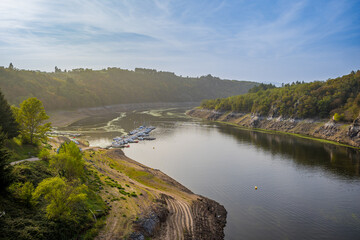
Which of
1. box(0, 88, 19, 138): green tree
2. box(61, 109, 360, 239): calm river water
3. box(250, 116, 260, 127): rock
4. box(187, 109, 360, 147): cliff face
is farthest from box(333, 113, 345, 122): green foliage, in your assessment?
box(0, 88, 19, 138): green tree

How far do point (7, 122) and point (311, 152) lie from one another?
93.8 m

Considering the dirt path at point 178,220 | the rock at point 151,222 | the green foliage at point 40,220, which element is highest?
the green foliage at point 40,220

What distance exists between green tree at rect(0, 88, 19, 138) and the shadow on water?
255 ft

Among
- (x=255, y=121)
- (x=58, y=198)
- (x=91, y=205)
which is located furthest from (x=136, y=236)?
(x=255, y=121)

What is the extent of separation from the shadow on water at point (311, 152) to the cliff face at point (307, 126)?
322 inches

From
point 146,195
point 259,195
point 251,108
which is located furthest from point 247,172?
point 251,108

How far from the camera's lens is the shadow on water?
68000 millimetres

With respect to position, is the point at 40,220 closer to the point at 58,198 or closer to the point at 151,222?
the point at 58,198

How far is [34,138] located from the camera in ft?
182

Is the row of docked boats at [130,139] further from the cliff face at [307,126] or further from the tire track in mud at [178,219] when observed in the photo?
the cliff face at [307,126]

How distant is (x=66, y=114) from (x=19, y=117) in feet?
428

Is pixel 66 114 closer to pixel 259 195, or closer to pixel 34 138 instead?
pixel 34 138

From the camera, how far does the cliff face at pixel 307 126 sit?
320 ft

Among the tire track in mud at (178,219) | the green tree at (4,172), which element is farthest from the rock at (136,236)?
the green tree at (4,172)
